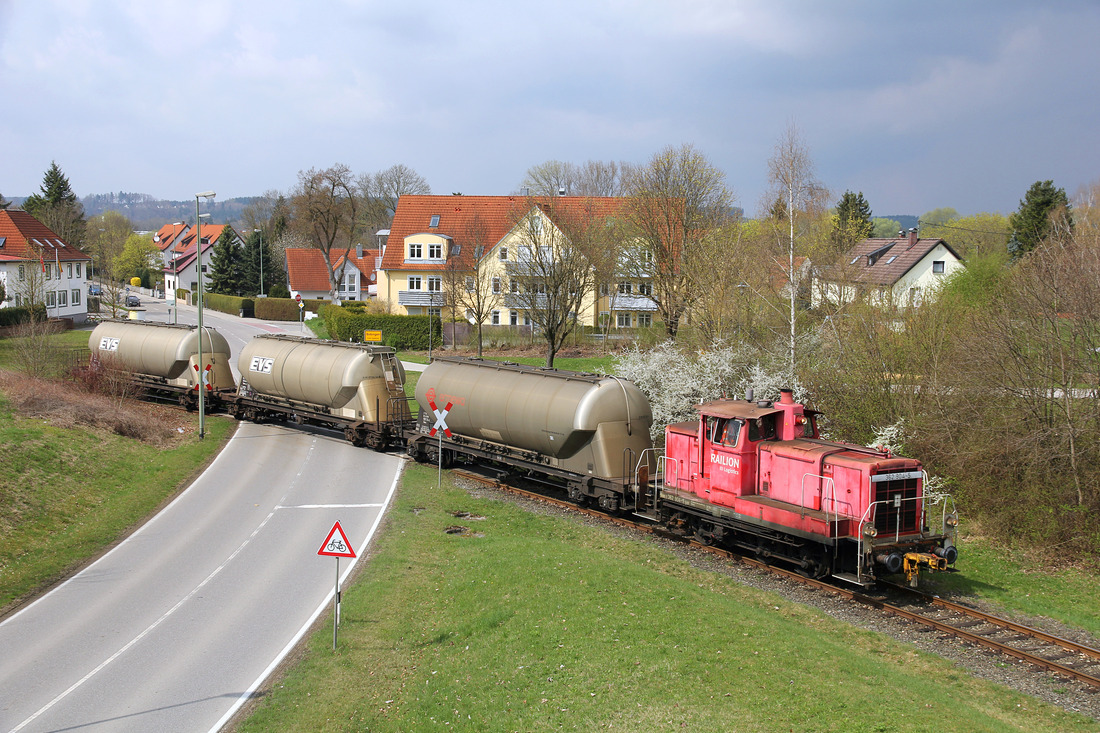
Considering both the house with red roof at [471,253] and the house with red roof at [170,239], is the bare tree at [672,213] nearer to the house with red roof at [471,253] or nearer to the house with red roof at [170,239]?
the house with red roof at [471,253]

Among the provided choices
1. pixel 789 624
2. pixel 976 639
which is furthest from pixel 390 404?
pixel 976 639

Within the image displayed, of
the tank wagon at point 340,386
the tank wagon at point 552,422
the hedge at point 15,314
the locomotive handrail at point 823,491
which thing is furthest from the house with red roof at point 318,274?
the locomotive handrail at point 823,491

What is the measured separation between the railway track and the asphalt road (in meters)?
10.2

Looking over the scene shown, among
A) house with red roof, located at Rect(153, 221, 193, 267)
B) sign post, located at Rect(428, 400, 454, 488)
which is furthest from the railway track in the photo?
house with red roof, located at Rect(153, 221, 193, 267)

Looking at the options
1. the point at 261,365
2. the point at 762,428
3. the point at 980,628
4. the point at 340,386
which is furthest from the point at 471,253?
the point at 980,628

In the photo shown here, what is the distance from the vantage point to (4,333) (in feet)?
177

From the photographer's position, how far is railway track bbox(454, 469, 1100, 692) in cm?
1271

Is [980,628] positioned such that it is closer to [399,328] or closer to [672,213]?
[672,213]

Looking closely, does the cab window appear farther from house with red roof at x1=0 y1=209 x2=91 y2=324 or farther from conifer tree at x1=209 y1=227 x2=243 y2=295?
conifer tree at x1=209 y1=227 x2=243 y2=295

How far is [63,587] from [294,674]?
7303 millimetres

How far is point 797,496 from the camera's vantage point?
641 inches

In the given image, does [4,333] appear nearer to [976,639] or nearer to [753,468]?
[753,468]

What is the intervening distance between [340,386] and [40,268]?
39365 mm

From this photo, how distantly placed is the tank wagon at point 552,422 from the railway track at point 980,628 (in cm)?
440
